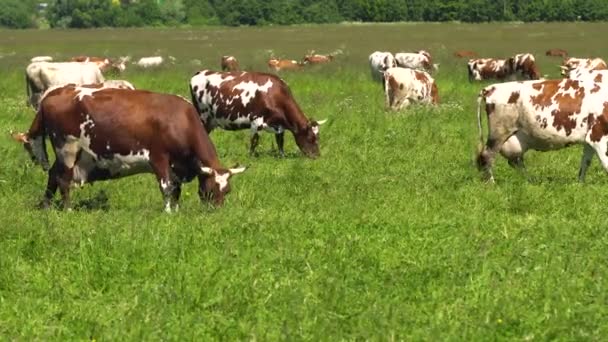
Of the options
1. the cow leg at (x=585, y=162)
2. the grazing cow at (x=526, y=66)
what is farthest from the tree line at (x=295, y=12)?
the cow leg at (x=585, y=162)

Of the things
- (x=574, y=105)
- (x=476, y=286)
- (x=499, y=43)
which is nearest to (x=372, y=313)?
(x=476, y=286)

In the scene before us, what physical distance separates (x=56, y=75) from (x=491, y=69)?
18.3 meters

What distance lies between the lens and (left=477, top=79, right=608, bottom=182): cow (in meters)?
13.7

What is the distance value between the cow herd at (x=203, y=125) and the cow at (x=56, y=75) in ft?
18.8

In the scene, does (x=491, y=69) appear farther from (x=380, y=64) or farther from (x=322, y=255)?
(x=322, y=255)

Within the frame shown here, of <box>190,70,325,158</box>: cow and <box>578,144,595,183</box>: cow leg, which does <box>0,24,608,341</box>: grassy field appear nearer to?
<box>578,144,595,183</box>: cow leg

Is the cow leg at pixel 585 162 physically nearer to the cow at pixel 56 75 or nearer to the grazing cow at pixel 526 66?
the cow at pixel 56 75

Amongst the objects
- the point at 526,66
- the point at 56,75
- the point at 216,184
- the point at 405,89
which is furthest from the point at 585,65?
the point at 216,184

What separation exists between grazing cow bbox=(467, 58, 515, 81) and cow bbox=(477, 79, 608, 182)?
71.7 ft

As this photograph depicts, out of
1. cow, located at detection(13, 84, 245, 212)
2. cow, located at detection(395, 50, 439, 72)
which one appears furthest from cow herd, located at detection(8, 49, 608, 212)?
cow, located at detection(395, 50, 439, 72)

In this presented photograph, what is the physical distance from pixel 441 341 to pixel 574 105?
7946mm

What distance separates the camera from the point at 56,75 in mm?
24203

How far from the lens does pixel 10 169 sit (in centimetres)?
1460

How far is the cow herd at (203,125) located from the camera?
1184cm
